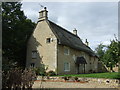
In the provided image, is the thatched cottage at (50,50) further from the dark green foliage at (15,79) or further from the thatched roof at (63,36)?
the dark green foliage at (15,79)

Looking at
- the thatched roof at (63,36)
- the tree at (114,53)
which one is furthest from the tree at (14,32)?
the tree at (114,53)

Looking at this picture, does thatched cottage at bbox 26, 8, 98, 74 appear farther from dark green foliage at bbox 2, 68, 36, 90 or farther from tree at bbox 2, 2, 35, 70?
dark green foliage at bbox 2, 68, 36, 90

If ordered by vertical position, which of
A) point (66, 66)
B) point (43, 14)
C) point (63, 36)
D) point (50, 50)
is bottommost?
point (66, 66)

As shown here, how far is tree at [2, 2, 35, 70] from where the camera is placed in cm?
2262

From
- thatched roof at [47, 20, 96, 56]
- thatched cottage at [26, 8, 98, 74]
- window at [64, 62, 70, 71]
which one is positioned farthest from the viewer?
window at [64, 62, 70, 71]

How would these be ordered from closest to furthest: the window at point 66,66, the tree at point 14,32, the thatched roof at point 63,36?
the thatched roof at point 63,36 < the tree at point 14,32 < the window at point 66,66

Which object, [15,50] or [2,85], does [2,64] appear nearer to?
[2,85]

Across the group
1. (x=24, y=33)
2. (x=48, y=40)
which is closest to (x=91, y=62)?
(x=48, y=40)

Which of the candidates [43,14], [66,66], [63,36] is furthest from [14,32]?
[66,66]

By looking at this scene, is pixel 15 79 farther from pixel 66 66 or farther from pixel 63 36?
pixel 63 36

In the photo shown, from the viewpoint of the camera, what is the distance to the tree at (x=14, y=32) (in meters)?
22.6

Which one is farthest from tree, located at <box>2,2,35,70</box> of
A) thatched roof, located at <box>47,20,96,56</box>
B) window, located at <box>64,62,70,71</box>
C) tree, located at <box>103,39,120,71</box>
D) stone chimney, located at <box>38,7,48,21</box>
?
tree, located at <box>103,39,120,71</box>

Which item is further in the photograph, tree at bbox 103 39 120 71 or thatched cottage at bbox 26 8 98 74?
thatched cottage at bbox 26 8 98 74

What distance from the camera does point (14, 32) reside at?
78.2 ft
